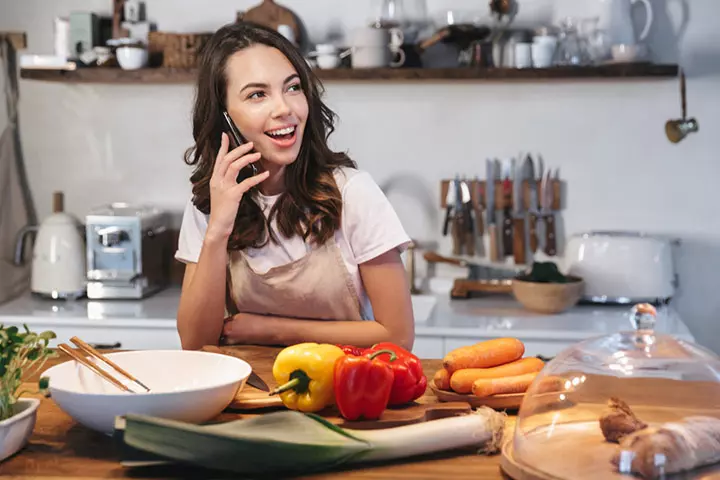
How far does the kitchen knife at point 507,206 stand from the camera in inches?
145

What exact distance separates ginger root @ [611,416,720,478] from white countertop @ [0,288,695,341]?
5.90 ft

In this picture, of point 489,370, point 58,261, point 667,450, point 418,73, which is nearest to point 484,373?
point 489,370

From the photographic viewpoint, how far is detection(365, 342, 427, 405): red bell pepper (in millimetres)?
1502

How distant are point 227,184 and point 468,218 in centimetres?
172

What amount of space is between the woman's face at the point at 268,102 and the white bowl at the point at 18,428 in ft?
3.07

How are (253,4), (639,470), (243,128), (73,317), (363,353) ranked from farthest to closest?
(253,4) < (73,317) < (243,128) < (363,353) < (639,470)

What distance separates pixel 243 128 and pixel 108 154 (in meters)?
1.87

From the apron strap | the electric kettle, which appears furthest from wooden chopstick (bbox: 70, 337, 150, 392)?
the apron strap

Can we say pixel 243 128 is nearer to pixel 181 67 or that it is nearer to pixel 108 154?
pixel 181 67

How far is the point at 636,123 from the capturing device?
144 inches

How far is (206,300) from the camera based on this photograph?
2223 millimetres

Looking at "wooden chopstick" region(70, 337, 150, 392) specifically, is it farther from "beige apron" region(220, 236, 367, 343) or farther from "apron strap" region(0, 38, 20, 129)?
"apron strap" region(0, 38, 20, 129)

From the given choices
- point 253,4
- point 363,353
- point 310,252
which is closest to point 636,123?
point 253,4

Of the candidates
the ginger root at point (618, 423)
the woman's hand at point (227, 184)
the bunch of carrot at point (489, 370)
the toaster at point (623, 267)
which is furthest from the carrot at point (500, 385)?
the toaster at point (623, 267)
